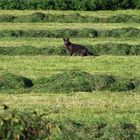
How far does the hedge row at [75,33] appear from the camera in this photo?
30.9 m

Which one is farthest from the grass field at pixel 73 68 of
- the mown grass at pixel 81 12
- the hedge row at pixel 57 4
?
the hedge row at pixel 57 4

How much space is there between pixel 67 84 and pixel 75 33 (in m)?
13.9

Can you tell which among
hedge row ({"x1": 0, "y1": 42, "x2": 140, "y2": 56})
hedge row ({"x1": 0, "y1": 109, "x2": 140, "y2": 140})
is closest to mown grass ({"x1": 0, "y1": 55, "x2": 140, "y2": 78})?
hedge row ({"x1": 0, "y1": 42, "x2": 140, "y2": 56})

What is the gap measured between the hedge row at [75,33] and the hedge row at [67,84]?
11.9m

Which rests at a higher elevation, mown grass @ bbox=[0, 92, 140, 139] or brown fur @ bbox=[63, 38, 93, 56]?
mown grass @ bbox=[0, 92, 140, 139]

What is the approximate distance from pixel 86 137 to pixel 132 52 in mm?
16177

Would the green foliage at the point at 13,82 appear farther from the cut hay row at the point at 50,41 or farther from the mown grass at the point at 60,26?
the mown grass at the point at 60,26

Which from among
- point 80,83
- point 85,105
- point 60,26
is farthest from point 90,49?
point 85,105

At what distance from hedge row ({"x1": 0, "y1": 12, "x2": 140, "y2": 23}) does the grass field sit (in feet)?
1.40

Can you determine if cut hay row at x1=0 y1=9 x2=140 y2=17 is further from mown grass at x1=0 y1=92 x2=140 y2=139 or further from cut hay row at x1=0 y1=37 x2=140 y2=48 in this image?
mown grass at x1=0 y1=92 x2=140 y2=139

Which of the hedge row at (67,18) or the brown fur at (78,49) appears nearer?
the brown fur at (78,49)

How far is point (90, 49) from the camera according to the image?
88.1ft

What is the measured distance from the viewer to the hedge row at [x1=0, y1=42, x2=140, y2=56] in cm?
2564

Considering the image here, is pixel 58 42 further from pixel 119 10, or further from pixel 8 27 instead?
pixel 119 10
